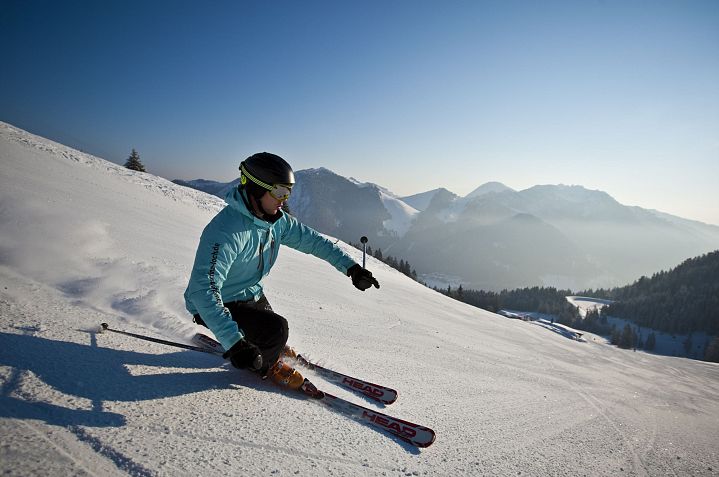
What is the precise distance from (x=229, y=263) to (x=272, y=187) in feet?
2.76

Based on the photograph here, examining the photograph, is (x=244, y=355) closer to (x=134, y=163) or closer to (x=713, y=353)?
(x=134, y=163)

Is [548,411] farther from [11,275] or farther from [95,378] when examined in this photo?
[11,275]

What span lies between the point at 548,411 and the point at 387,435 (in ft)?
9.96

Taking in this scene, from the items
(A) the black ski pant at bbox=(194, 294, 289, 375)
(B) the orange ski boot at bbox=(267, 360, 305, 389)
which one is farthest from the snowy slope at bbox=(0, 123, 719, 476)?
(A) the black ski pant at bbox=(194, 294, 289, 375)

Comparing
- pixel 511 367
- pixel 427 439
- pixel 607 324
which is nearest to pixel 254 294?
pixel 427 439

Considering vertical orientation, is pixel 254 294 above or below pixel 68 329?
above

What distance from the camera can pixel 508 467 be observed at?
103 inches

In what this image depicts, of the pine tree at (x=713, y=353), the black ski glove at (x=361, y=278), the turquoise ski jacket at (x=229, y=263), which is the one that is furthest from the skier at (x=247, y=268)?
the pine tree at (x=713, y=353)

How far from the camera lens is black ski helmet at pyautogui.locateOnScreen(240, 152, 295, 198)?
3119 mm

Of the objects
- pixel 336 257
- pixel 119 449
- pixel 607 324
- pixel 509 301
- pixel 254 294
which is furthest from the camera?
pixel 509 301

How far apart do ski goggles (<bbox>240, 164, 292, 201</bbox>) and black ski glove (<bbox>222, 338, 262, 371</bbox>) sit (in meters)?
1.40

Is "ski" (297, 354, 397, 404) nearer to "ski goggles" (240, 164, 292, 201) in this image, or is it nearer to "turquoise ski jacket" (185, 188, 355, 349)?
"turquoise ski jacket" (185, 188, 355, 349)

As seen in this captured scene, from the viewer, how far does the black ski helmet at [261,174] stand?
123 inches

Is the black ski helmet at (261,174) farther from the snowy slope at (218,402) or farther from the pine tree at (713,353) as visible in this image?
the pine tree at (713,353)
